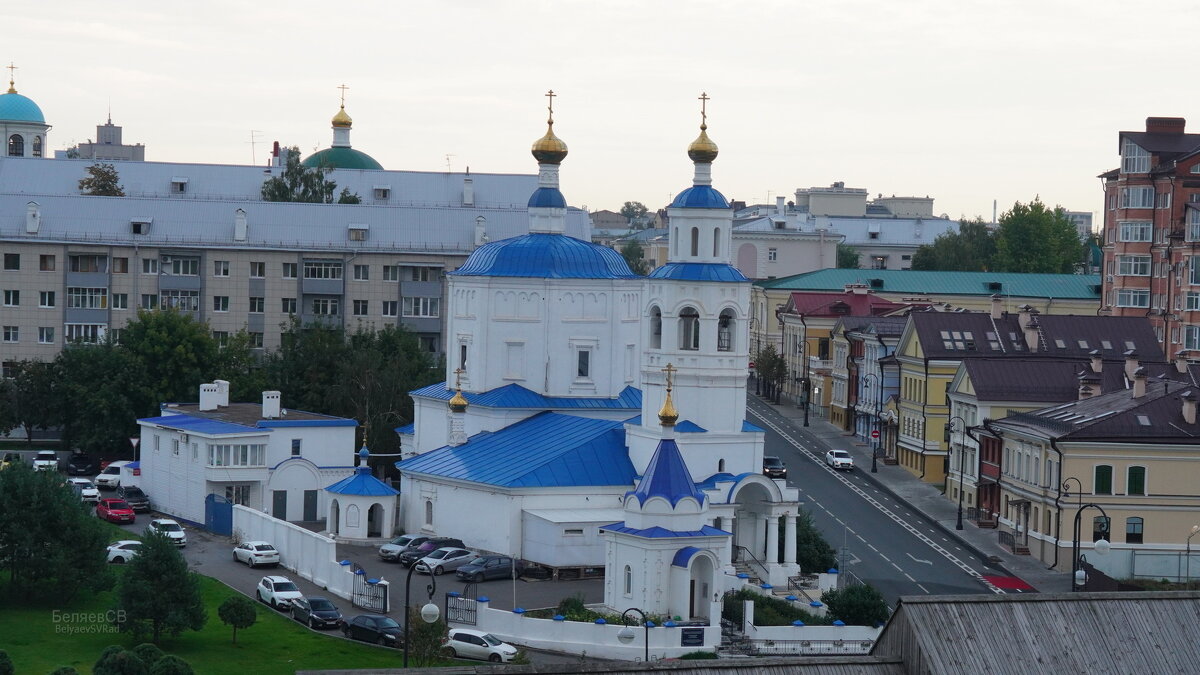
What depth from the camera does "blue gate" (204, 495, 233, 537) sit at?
6881 cm

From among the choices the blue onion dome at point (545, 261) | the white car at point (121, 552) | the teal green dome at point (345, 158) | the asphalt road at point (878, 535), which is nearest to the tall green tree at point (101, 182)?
the teal green dome at point (345, 158)

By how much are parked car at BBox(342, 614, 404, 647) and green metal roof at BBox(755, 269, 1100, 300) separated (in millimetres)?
67953

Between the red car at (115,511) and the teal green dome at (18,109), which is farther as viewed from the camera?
the teal green dome at (18,109)

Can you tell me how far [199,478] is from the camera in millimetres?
71000

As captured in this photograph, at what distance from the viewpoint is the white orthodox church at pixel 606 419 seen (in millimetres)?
54906

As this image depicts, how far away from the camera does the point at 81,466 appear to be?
272 ft

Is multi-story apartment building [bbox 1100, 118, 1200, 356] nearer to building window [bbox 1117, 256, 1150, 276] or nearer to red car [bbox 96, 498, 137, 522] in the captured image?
building window [bbox 1117, 256, 1150, 276]

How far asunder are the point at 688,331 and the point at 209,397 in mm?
23945

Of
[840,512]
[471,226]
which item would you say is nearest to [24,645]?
[840,512]

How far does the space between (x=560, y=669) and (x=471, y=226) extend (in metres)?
72.1

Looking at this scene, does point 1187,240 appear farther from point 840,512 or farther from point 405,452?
point 405,452

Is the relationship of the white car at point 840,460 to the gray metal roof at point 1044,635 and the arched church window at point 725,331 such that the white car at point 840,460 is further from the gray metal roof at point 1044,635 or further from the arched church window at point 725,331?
the gray metal roof at point 1044,635

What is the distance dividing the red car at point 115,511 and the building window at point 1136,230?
56.8m

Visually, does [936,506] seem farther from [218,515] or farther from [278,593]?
[278,593]
